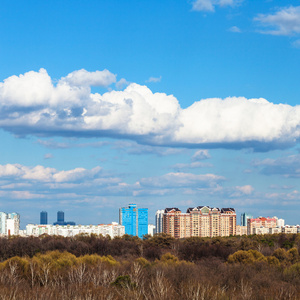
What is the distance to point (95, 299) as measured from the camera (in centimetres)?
2658

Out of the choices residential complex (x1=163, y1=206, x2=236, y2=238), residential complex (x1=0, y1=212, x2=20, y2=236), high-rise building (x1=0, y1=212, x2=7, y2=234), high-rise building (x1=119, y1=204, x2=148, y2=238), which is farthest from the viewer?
high-rise building (x1=119, y1=204, x2=148, y2=238)

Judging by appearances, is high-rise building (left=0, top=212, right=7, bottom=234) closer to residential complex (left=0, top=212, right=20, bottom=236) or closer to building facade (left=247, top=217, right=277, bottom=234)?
residential complex (left=0, top=212, right=20, bottom=236)

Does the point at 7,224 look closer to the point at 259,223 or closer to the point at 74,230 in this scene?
the point at 74,230

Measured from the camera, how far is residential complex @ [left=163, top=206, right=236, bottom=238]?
133750 mm

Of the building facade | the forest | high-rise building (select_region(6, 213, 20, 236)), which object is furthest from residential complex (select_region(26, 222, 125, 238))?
the forest

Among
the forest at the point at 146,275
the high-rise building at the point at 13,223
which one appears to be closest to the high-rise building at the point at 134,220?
the high-rise building at the point at 13,223

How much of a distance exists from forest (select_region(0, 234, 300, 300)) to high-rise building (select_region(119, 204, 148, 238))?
112578 mm

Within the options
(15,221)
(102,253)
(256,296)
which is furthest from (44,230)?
(256,296)

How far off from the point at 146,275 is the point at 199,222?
9732 cm

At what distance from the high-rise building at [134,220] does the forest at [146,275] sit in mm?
112578

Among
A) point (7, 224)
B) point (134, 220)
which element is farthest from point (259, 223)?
point (7, 224)

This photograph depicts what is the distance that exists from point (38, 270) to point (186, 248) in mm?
30938

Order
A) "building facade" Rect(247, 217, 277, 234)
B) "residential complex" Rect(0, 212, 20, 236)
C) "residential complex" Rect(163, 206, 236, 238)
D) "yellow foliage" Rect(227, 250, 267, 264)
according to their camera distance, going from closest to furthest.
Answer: "yellow foliage" Rect(227, 250, 267, 264)
"residential complex" Rect(163, 206, 236, 238)
"building facade" Rect(247, 217, 277, 234)
"residential complex" Rect(0, 212, 20, 236)

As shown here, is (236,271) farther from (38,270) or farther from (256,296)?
(38,270)
